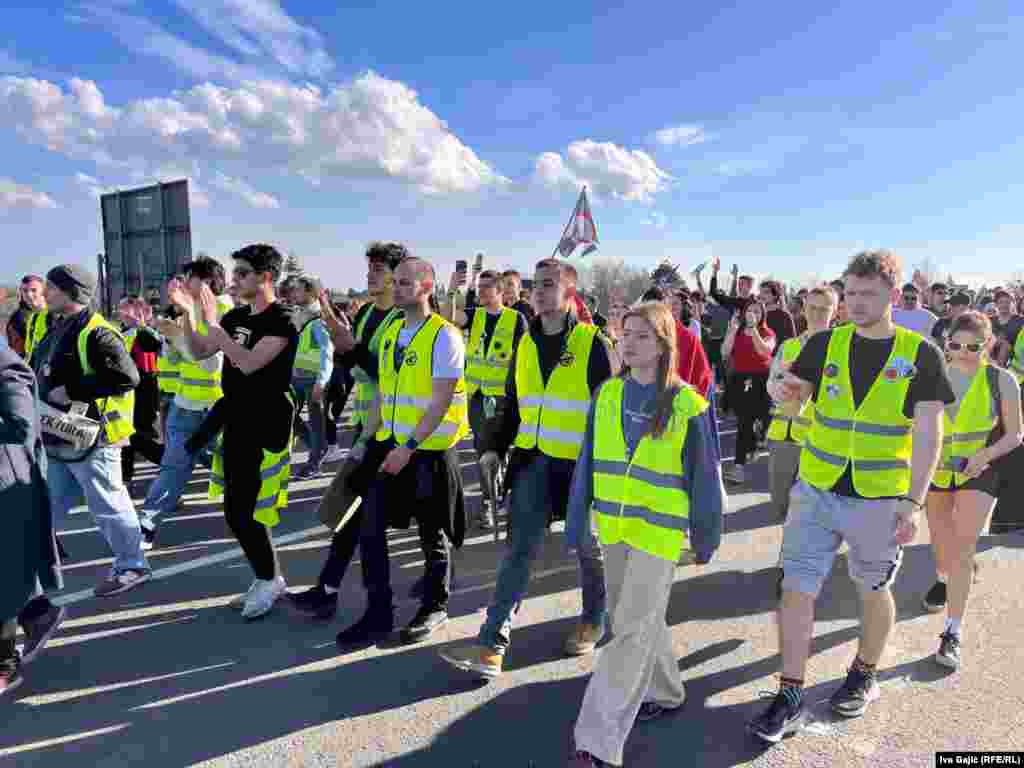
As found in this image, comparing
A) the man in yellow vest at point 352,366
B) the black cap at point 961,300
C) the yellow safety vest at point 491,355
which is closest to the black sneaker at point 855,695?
the man in yellow vest at point 352,366

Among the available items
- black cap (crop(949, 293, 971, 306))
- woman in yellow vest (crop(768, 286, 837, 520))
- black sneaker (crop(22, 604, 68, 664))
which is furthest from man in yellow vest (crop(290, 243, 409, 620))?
black cap (crop(949, 293, 971, 306))

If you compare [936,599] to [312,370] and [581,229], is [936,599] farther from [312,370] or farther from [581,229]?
[581,229]

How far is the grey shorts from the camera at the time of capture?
10.1 ft

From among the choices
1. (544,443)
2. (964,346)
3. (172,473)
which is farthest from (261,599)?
(964,346)

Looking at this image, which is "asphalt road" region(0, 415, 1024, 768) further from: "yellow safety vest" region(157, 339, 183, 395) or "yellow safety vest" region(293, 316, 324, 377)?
"yellow safety vest" region(293, 316, 324, 377)

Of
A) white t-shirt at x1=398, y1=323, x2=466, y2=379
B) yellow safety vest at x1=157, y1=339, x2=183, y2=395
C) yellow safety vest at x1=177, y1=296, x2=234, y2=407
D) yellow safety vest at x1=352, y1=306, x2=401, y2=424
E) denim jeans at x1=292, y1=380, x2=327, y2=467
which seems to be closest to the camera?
white t-shirt at x1=398, y1=323, x2=466, y2=379

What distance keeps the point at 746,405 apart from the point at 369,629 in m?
5.22

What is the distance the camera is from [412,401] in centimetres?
383

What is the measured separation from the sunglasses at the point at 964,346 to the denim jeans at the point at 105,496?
5284 millimetres

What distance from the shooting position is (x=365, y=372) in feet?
14.6

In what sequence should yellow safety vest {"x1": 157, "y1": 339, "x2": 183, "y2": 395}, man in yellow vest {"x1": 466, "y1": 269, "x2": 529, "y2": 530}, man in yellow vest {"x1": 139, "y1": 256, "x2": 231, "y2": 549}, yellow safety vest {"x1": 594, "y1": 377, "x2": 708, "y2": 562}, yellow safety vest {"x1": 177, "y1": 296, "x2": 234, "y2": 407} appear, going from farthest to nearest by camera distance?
yellow safety vest {"x1": 157, "y1": 339, "x2": 183, "y2": 395} < man in yellow vest {"x1": 466, "y1": 269, "x2": 529, "y2": 530} < yellow safety vest {"x1": 177, "y1": 296, "x2": 234, "y2": 407} < man in yellow vest {"x1": 139, "y1": 256, "x2": 231, "y2": 549} < yellow safety vest {"x1": 594, "y1": 377, "x2": 708, "y2": 562}

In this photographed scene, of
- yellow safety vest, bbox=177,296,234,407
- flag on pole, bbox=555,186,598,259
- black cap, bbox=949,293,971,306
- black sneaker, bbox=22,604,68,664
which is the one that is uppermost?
flag on pole, bbox=555,186,598,259

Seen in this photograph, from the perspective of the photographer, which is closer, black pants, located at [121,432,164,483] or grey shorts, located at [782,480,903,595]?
grey shorts, located at [782,480,903,595]

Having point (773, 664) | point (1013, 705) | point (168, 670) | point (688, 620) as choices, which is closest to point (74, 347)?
point (168, 670)
